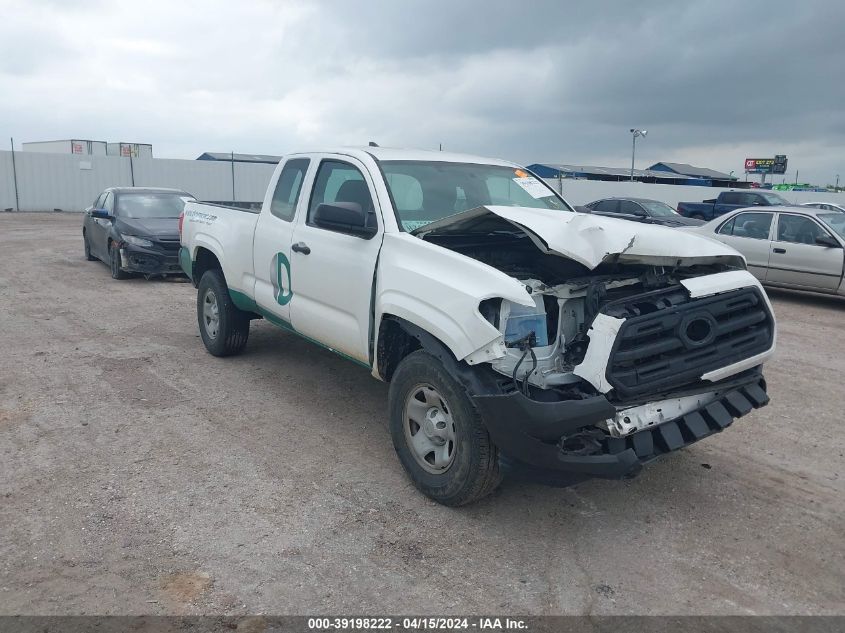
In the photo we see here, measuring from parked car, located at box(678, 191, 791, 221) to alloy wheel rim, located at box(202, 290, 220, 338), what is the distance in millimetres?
23452

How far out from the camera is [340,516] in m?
3.91

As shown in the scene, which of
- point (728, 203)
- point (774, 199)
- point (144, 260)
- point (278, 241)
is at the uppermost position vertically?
point (774, 199)

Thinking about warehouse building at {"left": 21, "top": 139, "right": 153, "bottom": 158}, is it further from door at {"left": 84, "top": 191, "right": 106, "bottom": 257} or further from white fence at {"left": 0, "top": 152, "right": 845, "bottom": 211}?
door at {"left": 84, "top": 191, "right": 106, "bottom": 257}

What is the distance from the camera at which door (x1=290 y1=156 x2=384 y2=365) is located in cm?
457

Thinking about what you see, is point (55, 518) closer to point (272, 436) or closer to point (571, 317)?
point (272, 436)

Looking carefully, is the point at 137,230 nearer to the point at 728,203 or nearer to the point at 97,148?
the point at 728,203

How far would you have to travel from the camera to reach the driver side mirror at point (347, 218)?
14.5 ft

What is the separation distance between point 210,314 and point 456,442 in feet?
13.6

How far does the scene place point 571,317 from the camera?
3.86 m

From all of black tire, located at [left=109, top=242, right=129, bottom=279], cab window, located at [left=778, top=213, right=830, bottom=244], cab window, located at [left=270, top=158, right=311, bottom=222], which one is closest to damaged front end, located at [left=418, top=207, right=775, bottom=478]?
cab window, located at [left=270, top=158, right=311, bottom=222]

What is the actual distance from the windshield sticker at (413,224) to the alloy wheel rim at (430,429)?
108cm

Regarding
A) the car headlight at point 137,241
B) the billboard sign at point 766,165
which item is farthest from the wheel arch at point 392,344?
the billboard sign at point 766,165

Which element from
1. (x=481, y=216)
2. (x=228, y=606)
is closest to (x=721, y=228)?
(x=481, y=216)

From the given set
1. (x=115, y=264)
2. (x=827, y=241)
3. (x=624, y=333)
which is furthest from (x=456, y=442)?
(x=115, y=264)
